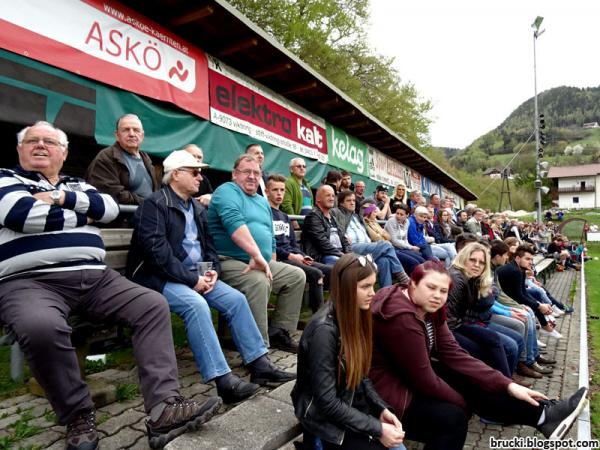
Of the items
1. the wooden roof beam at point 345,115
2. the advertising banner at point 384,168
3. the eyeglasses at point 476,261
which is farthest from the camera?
the advertising banner at point 384,168

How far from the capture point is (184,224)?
2924mm

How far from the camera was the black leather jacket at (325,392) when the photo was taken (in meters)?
1.98

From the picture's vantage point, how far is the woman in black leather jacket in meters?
1.99

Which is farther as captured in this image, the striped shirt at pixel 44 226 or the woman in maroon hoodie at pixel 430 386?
the woman in maroon hoodie at pixel 430 386

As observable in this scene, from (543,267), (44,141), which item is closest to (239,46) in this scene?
(44,141)

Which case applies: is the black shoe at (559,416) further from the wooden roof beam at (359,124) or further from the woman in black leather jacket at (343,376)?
the wooden roof beam at (359,124)

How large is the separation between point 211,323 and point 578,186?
96.0 m

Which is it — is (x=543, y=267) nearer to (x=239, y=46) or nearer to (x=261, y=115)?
(x=261, y=115)

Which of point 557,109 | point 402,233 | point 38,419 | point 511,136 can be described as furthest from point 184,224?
point 557,109

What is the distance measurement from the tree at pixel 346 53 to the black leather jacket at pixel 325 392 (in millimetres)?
13759

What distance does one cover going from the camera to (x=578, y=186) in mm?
79062

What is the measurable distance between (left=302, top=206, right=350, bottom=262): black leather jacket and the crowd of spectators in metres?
1.19

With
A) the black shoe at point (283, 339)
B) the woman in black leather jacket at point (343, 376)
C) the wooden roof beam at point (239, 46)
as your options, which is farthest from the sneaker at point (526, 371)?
the wooden roof beam at point (239, 46)

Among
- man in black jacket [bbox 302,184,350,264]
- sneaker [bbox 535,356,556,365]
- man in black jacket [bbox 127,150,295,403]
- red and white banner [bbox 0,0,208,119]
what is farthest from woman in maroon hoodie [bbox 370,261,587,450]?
red and white banner [bbox 0,0,208,119]
